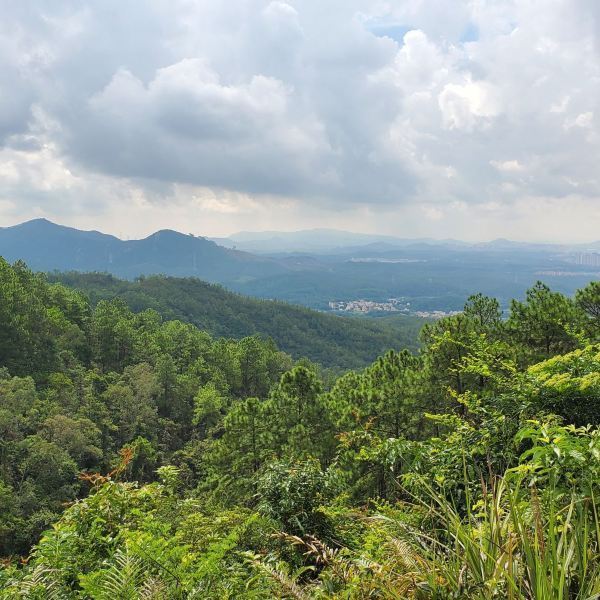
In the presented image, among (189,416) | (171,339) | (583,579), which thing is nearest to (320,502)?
(583,579)

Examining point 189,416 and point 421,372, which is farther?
point 189,416

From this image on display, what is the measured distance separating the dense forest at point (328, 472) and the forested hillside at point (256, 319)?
63.0 m

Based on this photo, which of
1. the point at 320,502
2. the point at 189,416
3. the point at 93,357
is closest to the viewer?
the point at 320,502

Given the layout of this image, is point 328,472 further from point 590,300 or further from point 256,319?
point 256,319

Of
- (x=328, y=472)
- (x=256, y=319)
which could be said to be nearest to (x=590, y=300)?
(x=328, y=472)

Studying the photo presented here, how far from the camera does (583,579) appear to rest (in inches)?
78.6

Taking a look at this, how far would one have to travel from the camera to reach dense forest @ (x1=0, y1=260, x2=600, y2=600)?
249 cm

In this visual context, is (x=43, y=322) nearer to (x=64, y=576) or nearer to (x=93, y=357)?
(x=93, y=357)

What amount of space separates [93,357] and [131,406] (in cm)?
1266

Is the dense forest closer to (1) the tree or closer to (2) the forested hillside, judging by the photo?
(1) the tree

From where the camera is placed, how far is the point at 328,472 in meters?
5.93

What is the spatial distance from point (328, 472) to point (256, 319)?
346 ft

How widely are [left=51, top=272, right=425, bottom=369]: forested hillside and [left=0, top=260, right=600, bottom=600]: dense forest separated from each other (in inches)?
2481

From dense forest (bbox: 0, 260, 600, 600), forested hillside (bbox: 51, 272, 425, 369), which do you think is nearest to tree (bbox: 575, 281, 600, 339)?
dense forest (bbox: 0, 260, 600, 600)
